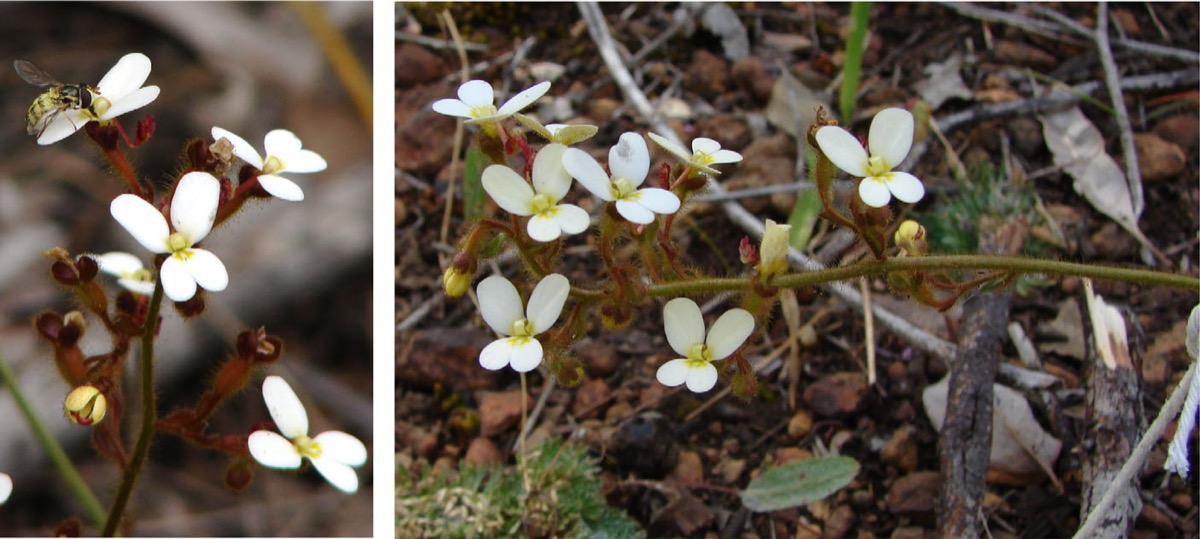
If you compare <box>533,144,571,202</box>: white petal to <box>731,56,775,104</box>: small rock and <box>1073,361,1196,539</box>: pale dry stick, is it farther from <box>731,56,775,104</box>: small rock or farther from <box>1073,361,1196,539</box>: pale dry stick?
<box>731,56,775,104</box>: small rock

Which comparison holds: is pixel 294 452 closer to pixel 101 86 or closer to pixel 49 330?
pixel 49 330

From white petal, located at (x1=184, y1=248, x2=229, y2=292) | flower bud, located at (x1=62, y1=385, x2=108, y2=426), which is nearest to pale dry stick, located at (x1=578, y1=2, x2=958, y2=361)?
white petal, located at (x1=184, y1=248, x2=229, y2=292)

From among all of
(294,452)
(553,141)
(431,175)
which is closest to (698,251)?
(431,175)

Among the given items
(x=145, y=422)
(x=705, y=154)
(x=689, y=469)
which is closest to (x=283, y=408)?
(x=145, y=422)

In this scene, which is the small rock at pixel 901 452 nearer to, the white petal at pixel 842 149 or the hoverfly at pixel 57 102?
the white petal at pixel 842 149

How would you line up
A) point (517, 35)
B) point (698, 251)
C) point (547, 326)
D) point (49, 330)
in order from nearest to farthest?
point (547, 326)
point (49, 330)
point (698, 251)
point (517, 35)

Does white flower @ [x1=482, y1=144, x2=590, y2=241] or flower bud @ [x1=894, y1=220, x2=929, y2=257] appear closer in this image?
white flower @ [x1=482, y1=144, x2=590, y2=241]
